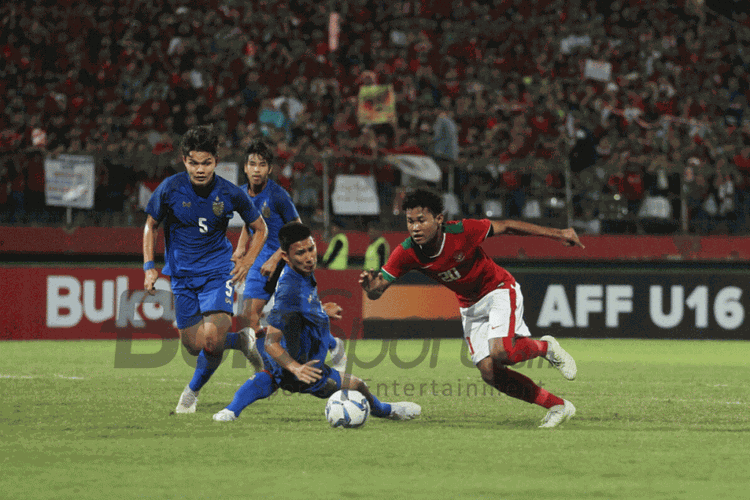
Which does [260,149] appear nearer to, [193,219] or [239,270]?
[193,219]

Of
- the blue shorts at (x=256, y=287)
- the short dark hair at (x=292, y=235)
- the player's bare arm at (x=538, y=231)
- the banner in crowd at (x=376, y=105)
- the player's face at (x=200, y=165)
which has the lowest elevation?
the blue shorts at (x=256, y=287)

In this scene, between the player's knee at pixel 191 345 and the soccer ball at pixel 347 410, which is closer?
the soccer ball at pixel 347 410

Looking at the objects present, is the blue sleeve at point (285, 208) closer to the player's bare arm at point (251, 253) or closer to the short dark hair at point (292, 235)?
the player's bare arm at point (251, 253)

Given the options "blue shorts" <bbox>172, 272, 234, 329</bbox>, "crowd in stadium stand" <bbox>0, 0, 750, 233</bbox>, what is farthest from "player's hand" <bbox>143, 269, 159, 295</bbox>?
"crowd in stadium stand" <bbox>0, 0, 750, 233</bbox>

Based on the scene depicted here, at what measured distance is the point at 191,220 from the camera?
761cm

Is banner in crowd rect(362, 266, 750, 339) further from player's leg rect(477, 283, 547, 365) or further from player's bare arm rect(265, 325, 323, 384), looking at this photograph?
player's bare arm rect(265, 325, 323, 384)

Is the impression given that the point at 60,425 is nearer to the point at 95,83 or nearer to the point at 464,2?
the point at 95,83

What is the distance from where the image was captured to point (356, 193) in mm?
14336

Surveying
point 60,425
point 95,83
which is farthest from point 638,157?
point 60,425

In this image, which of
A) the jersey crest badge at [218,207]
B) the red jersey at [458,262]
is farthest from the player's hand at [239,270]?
the red jersey at [458,262]

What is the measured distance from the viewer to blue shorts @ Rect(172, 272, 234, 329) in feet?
25.1

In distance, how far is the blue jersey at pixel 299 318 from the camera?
6.74m

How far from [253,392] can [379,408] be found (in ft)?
2.90

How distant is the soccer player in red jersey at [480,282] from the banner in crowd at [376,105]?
979 cm
